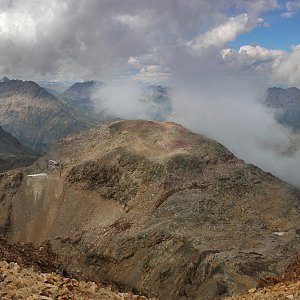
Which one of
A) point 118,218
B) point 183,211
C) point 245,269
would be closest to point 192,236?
point 183,211

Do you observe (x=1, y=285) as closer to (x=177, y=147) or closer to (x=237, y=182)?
(x=237, y=182)

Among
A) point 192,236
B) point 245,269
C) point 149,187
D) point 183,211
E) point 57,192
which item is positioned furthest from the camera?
point 57,192

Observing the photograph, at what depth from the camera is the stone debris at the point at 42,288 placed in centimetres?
1989

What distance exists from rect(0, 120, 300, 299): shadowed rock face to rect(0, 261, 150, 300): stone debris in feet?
113

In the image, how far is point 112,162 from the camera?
93500 millimetres

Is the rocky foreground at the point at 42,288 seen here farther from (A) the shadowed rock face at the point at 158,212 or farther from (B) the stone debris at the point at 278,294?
(A) the shadowed rock face at the point at 158,212

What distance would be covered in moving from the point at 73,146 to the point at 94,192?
19939 mm

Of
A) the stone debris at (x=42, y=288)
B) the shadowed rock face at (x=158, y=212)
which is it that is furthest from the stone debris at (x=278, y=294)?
the shadowed rock face at (x=158, y=212)

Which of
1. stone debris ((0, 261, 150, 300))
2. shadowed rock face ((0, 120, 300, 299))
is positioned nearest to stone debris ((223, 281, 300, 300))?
stone debris ((0, 261, 150, 300))

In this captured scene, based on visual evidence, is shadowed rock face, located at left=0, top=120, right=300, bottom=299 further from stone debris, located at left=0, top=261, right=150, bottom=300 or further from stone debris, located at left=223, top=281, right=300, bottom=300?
stone debris, located at left=0, top=261, right=150, bottom=300

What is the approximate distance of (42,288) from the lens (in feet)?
68.8

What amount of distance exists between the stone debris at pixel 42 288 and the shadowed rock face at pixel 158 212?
3431 centimetres

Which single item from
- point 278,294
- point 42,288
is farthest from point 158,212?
point 42,288

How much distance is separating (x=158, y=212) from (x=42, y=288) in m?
57.2
